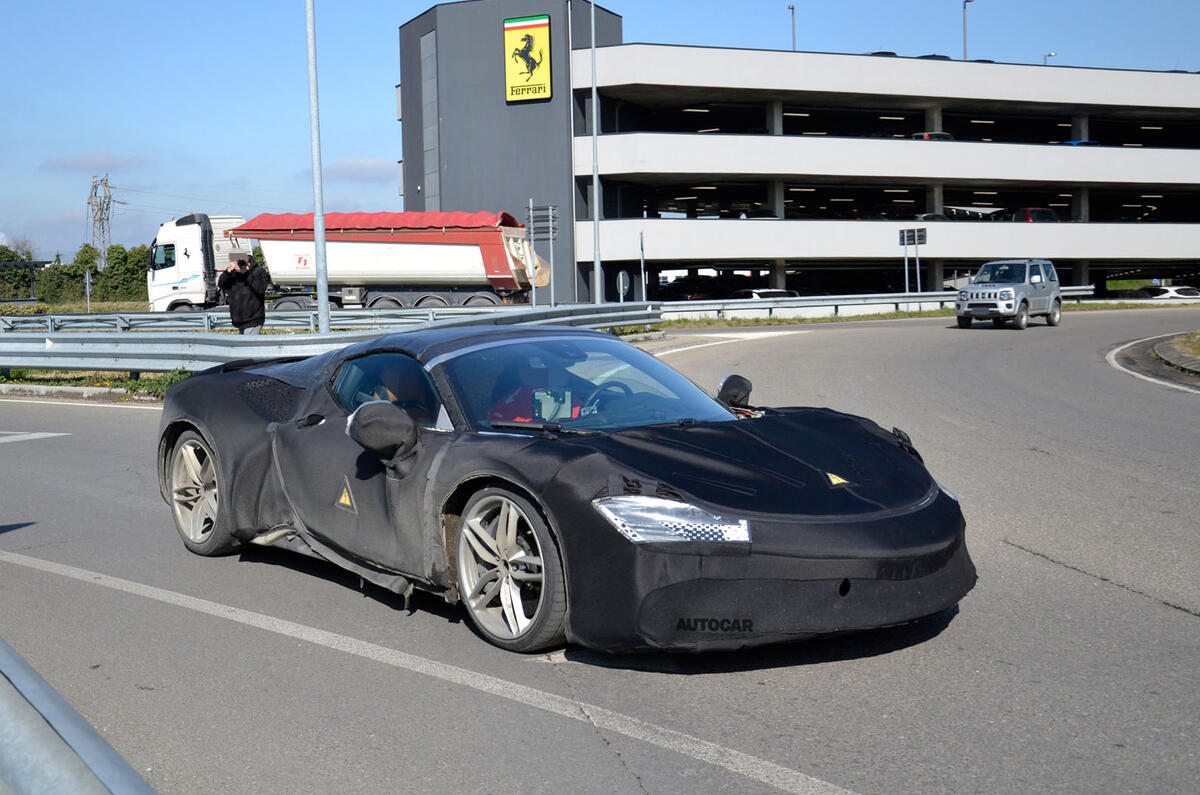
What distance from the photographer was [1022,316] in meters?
31.2

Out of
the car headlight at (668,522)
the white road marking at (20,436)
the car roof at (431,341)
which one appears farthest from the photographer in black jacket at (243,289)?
the car headlight at (668,522)

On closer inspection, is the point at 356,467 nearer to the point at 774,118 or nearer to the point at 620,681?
the point at 620,681

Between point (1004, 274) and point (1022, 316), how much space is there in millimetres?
1385

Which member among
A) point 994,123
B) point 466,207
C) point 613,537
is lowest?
point 613,537

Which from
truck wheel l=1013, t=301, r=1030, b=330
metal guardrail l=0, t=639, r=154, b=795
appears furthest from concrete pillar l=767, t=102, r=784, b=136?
metal guardrail l=0, t=639, r=154, b=795

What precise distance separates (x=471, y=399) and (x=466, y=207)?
1715 inches

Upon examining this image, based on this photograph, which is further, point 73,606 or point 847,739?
point 73,606

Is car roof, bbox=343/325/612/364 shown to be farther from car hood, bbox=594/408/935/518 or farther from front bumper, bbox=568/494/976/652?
front bumper, bbox=568/494/976/652

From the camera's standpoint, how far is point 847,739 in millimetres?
3625

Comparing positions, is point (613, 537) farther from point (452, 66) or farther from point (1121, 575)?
point (452, 66)

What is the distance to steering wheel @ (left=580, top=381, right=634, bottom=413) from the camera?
525cm

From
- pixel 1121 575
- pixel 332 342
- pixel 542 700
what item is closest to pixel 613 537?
pixel 542 700

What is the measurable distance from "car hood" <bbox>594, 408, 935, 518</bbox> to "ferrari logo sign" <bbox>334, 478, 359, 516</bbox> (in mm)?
1365

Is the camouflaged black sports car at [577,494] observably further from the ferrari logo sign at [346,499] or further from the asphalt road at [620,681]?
the asphalt road at [620,681]
